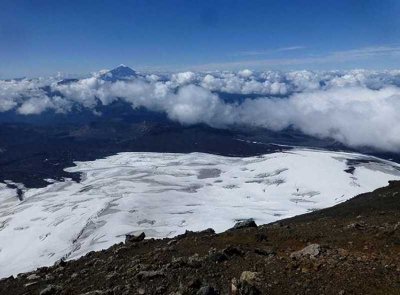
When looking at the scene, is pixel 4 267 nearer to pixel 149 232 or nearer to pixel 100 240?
pixel 100 240

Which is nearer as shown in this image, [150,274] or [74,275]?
[150,274]

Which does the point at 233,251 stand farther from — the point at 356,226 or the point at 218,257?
the point at 356,226

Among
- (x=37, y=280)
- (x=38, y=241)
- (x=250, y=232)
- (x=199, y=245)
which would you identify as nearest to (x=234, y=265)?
(x=199, y=245)

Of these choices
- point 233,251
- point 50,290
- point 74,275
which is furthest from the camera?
point 74,275

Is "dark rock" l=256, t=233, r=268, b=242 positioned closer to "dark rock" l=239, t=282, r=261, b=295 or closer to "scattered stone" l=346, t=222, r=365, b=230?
"scattered stone" l=346, t=222, r=365, b=230

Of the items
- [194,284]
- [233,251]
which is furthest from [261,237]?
[194,284]

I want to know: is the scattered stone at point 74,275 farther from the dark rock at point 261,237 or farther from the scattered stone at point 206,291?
the dark rock at point 261,237
